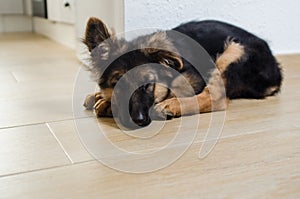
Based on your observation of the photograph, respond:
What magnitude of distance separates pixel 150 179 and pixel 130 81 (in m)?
0.43

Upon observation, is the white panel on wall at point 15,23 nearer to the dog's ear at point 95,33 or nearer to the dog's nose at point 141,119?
the dog's ear at point 95,33

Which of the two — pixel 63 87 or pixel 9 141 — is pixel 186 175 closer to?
pixel 9 141

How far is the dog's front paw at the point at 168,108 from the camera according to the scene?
1.29m

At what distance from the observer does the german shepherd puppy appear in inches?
48.9

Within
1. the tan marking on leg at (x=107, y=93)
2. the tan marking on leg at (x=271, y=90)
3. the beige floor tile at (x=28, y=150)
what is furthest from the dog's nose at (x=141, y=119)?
the tan marking on leg at (x=271, y=90)

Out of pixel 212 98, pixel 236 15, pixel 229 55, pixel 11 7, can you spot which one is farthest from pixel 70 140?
pixel 11 7

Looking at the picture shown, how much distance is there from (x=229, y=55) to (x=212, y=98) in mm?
216

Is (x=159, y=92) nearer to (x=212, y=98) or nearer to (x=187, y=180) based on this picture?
(x=212, y=98)

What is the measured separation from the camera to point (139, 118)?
1.21 meters

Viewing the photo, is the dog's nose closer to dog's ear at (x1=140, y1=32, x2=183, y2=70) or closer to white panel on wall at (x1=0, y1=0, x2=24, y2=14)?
dog's ear at (x1=140, y1=32, x2=183, y2=70)

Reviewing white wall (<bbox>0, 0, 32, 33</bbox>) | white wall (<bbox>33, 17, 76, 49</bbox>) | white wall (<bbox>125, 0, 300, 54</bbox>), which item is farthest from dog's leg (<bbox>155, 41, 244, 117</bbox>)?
white wall (<bbox>0, 0, 32, 33</bbox>)

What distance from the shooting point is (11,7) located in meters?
4.33

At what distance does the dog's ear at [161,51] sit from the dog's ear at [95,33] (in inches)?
5.1

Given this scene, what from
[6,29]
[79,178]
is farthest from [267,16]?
[6,29]
